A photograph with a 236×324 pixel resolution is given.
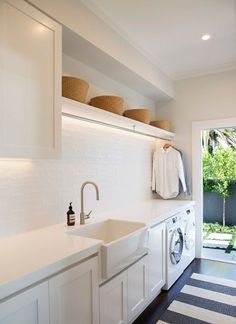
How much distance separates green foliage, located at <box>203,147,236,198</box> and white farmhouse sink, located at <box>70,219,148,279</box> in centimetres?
395

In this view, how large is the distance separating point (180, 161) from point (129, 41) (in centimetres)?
182

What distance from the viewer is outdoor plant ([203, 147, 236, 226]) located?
5.68m

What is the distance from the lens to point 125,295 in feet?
Answer: 6.55

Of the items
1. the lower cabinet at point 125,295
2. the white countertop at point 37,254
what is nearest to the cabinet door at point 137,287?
the lower cabinet at point 125,295

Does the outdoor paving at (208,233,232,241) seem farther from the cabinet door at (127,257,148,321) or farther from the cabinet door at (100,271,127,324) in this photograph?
the cabinet door at (100,271,127,324)

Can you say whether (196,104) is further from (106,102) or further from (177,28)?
(106,102)

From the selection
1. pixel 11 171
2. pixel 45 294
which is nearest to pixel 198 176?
pixel 11 171

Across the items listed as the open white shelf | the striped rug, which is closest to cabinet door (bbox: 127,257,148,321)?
the striped rug

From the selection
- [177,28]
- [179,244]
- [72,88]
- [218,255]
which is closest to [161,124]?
[177,28]

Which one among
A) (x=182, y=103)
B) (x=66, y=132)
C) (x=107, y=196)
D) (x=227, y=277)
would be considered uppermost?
(x=182, y=103)

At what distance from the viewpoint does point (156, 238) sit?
258cm

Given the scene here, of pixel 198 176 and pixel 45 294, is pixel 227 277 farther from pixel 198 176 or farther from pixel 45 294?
pixel 45 294

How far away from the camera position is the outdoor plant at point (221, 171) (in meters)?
5.68

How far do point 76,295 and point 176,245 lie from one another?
1.81 metres
